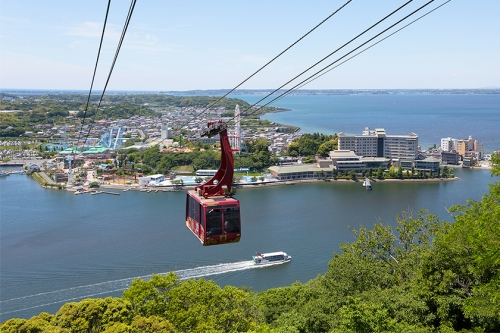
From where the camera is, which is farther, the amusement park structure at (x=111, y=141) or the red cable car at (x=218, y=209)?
the amusement park structure at (x=111, y=141)

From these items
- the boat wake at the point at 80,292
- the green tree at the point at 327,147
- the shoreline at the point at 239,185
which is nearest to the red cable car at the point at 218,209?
the boat wake at the point at 80,292

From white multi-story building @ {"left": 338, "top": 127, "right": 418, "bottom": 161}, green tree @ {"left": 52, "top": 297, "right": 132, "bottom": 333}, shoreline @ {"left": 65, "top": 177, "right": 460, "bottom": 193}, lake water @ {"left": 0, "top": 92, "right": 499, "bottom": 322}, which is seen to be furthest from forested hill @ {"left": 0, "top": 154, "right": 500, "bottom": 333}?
white multi-story building @ {"left": 338, "top": 127, "right": 418, "bottom": 161}

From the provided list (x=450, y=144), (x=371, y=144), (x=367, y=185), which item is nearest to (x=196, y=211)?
(x=367, y=185)

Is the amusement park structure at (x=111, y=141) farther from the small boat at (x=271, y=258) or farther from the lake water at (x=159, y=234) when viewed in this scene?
the small boat at (x=271, y=258)

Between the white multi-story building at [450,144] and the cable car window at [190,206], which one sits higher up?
the white multi-story building at [450,144]

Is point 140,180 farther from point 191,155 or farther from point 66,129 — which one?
point 66,129

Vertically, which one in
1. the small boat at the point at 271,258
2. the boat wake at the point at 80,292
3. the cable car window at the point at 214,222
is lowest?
the boat wake at the point at 80,292

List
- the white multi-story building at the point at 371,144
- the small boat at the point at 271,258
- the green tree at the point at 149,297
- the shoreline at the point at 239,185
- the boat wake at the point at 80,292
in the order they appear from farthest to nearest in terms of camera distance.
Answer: the white multi-story building at the point at 371,144, the shoreline at the point at 239,185, the small boat at the point at 271,258, the boat wake at the point at 80,292, the green tree at the point at 149,297

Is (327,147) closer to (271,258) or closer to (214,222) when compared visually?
(271,258)
